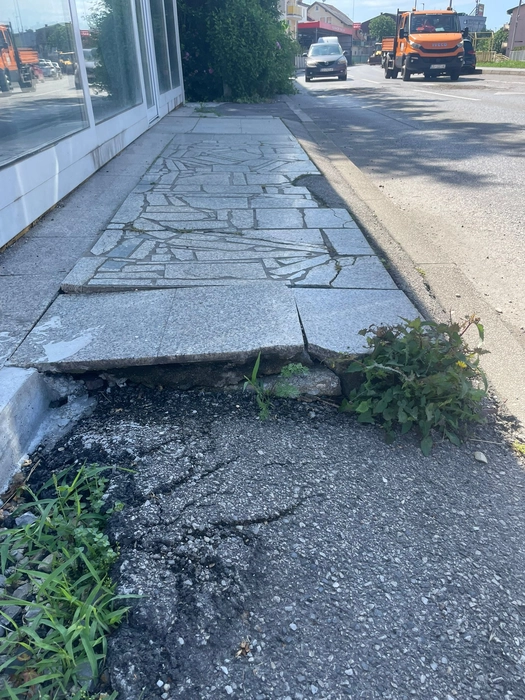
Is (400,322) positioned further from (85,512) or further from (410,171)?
(410,171)

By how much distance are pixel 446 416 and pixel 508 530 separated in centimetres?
55

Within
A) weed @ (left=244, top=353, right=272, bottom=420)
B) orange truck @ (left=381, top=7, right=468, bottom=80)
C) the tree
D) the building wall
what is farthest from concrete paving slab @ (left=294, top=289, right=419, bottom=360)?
the building wall

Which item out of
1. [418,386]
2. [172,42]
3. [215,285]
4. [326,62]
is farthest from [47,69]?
[326,62]

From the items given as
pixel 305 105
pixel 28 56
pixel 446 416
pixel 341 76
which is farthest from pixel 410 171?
pixel 341 76

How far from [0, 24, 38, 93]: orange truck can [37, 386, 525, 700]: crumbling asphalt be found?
308cm

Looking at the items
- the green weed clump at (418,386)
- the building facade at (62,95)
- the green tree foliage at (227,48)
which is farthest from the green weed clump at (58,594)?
the green tree foliage at (227,48)

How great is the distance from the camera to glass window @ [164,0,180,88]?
12.0 meters

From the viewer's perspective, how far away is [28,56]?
182 inches

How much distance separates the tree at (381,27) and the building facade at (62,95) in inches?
3526

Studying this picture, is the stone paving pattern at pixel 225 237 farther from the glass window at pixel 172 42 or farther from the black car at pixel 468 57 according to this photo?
the black car at pixel 468 57

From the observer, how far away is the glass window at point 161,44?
405 inches

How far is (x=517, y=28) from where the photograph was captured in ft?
155

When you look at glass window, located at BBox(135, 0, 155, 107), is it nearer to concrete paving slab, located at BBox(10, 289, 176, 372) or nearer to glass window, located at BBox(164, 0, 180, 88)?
glass window, located at BBox(164, 0, 180, 88)

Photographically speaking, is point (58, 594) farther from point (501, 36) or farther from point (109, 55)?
point (501, 36)
